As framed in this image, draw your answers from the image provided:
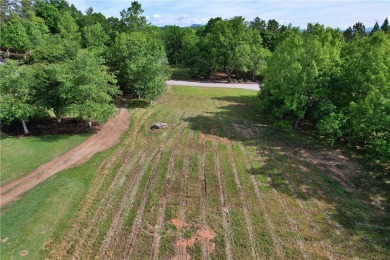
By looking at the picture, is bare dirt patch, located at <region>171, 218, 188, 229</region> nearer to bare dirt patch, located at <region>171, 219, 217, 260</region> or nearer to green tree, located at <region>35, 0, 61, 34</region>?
bare dirt patch, located at <region>171, 219, 217, 260</region>

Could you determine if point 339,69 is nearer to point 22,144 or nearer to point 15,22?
point 22,144

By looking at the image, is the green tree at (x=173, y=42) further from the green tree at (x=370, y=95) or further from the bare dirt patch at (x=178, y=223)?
the bare dirt patch at (x=178, y=223)

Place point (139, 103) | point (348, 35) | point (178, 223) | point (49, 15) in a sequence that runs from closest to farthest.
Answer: point (178, 223) → point (139, 103) → point (49, 15) → point (348, 35)

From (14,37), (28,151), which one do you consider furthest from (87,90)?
(14,37)

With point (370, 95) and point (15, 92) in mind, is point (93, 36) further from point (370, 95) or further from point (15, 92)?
point (370, 95)

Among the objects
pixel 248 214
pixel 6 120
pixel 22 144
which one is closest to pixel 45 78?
pixel 6 120

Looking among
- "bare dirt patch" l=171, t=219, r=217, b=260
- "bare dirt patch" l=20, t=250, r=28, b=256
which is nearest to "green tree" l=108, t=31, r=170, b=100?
"bare dirt patch" l=171, t=219, r=217, b=260
